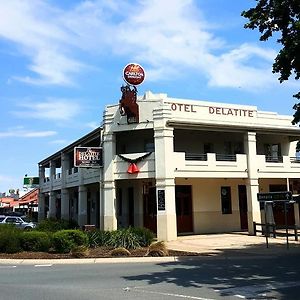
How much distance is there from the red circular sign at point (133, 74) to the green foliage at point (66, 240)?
36.0 feet

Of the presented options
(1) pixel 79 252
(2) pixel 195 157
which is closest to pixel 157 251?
(1) pixel 79 252

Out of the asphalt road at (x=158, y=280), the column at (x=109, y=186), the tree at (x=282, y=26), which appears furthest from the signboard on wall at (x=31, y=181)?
the tree at (x=282, y=26)

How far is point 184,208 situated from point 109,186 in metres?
5.47

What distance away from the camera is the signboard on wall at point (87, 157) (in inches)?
1108

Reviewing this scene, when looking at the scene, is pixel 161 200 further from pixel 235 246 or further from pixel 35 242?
pixel 35 242

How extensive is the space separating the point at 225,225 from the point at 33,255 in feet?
51.7

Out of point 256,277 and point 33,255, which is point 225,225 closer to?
point 33,255

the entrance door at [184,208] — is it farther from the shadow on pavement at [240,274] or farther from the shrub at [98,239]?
the shadow on pavement at [240,274]

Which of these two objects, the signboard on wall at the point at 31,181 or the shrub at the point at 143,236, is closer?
the shrub at the point at 143,236

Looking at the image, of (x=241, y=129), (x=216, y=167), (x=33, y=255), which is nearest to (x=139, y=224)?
(x=216, y=167)

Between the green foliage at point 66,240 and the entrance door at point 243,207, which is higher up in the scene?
the entrance door at point 243,207

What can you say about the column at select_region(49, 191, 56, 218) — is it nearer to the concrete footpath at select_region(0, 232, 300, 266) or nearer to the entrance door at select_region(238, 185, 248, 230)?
the entrance door at select_region(238, 185, 248, 230)

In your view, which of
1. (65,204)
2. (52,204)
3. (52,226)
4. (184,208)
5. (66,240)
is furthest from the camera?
(52,204)

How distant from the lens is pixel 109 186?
27953 mm
